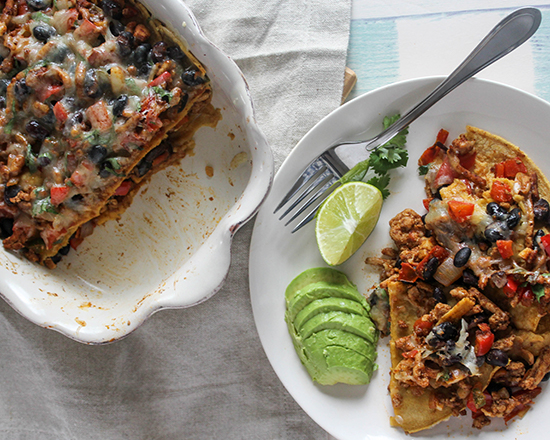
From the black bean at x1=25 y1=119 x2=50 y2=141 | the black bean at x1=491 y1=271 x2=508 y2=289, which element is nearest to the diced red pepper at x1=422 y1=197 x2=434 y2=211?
the black bean at x1=491 y1=271 x2=508 y2=289


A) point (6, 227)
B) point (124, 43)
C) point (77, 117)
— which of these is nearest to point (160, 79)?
point (124, 43)

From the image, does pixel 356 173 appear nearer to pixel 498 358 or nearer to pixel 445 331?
pixel 445 331

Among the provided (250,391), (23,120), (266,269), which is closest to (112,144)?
(23,120)

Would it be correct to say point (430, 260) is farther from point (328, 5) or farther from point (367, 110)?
point (328, 5)

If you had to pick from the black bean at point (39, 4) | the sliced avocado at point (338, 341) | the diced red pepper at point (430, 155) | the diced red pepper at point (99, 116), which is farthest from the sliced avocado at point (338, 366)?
the black bean at point (39, 4)

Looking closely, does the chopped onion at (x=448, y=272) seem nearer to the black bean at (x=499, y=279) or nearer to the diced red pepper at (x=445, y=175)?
the black bean at (x=499, y=279)

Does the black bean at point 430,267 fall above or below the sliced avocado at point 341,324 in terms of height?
above

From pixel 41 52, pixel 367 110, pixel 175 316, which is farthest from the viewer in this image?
pixel 175 316
